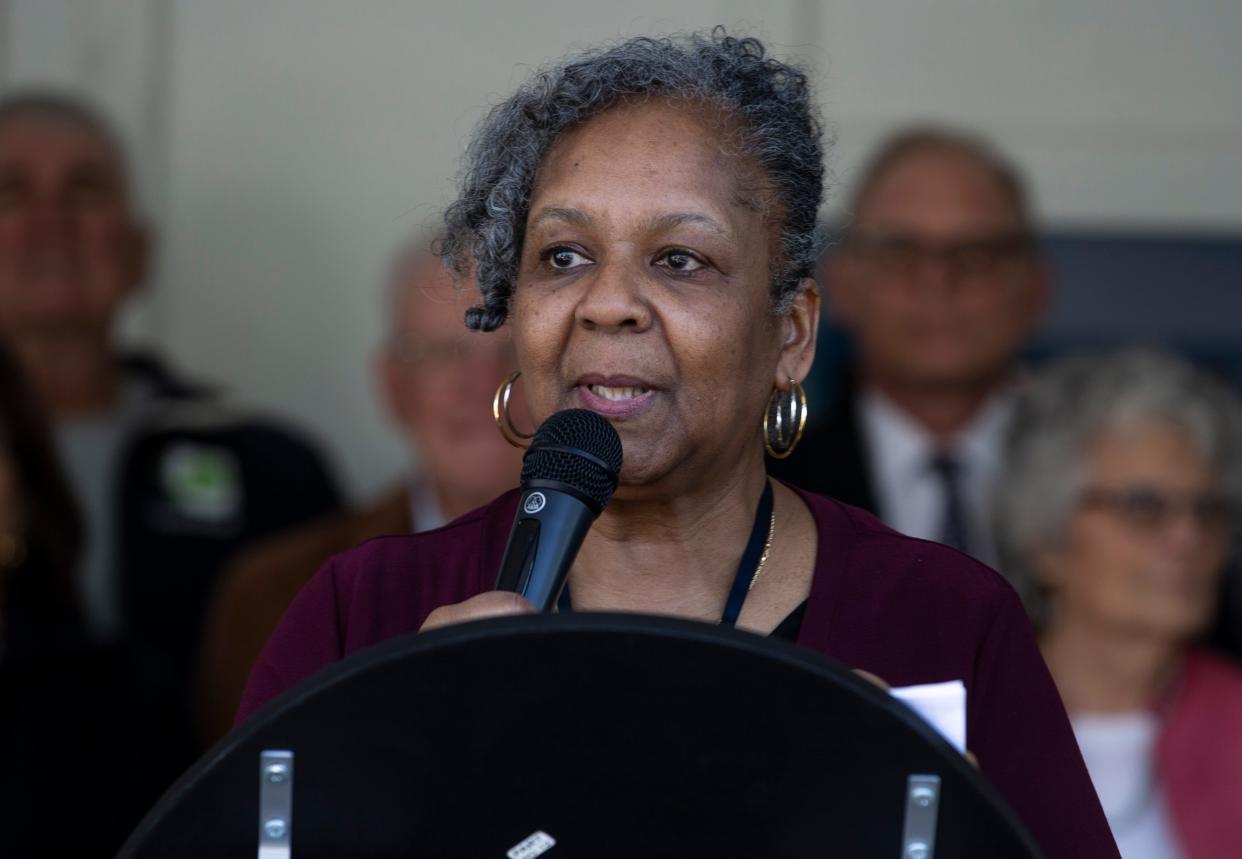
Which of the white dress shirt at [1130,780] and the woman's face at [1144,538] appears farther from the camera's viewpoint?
the woman's face at [1144,538]

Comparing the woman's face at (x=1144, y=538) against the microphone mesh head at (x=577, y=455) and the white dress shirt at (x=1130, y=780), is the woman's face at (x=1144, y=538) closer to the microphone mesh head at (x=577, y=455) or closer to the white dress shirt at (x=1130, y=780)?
the white dress shirt at (x=1130, y=780)

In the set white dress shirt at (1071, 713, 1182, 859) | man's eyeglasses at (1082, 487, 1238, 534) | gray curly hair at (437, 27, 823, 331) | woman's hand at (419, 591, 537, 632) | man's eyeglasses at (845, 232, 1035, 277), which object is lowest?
white dress shirt at (1071, 713, 1182, 859)

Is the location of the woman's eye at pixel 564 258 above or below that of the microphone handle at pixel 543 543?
above

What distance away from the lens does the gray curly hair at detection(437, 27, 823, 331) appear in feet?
6.89

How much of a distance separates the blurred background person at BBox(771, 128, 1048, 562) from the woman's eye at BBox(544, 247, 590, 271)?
2.24 m

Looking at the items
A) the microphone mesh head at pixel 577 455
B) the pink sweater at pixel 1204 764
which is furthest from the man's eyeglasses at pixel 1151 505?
the microphone mesh head at pixel 577 455

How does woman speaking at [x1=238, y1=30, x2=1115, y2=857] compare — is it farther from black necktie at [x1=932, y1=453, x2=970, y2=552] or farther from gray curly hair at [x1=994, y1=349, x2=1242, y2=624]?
black necktie at [x1=932, y1=453, x2=970, y2=552]

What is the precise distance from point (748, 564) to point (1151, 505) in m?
1.98

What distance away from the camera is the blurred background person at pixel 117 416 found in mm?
4328

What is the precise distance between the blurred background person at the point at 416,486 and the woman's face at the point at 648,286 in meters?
1.83

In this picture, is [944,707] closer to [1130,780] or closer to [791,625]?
[791,625]

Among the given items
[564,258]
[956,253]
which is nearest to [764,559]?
[564,258]

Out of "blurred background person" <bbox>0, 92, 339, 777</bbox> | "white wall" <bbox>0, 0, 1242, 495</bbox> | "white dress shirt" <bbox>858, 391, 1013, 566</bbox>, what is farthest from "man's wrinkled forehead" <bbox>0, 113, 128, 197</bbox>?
"white dress shirt" <bbox>858, 391, 1013, 566</bbox>

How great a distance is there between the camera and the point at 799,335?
2246 mm
